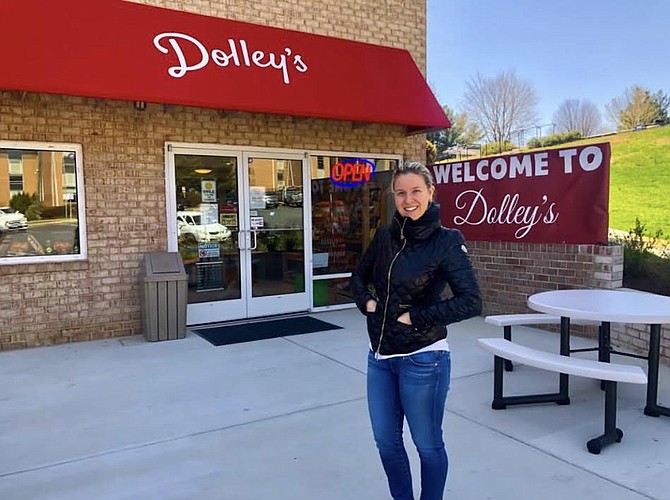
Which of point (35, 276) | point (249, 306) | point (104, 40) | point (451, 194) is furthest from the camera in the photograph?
point (451, 194)

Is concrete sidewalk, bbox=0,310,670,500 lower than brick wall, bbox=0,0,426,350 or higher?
lower

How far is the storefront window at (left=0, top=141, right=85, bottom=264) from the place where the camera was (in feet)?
19.2

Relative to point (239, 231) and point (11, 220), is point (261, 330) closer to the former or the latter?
point (239, 231)

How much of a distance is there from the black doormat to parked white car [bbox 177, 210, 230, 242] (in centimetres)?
113

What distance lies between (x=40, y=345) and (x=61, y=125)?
2422mm

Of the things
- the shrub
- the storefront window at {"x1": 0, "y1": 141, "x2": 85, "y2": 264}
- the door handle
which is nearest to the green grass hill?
the shrub

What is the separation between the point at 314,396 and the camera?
4.36m

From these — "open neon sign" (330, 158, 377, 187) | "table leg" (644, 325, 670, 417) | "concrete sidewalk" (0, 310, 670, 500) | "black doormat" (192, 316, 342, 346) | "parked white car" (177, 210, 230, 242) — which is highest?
"open neon sign" (330, 158, 377, 187)

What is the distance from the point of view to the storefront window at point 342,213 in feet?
25.6

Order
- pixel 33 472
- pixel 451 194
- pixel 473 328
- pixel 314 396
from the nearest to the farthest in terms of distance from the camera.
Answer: pixel 33 472 < pixel 314 396 < pixel 473 328 < pixel 451 194

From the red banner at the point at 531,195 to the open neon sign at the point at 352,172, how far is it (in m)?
1.02

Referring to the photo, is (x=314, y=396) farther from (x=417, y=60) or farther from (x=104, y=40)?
(x=417, y=60)

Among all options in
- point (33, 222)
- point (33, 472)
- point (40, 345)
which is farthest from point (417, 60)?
point (33, 472)

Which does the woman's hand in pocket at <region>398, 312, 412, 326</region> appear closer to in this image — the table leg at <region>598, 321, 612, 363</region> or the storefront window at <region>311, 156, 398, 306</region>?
the table leg at <region>598, 321, 612, 363</region>
